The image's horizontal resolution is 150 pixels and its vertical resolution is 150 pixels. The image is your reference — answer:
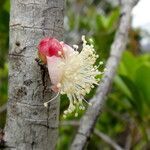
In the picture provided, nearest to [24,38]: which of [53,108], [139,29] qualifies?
[53,108]

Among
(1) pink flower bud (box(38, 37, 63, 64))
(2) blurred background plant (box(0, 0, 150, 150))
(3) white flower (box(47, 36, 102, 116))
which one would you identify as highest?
(1) pink flower bud (box(38, 37, 63, 64))

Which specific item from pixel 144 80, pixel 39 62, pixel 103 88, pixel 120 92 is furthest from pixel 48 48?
pixel 120 92

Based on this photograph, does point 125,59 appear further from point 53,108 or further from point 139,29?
point 139,29

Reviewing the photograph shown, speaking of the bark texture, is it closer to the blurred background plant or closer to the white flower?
the blurred background plant

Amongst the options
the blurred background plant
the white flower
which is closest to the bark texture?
the blurred background plant

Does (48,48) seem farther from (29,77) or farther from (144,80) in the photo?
(144,80)

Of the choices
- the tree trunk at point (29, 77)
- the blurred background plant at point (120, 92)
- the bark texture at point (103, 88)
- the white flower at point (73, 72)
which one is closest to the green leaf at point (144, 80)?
the blurred background plant at point (120, 92)
